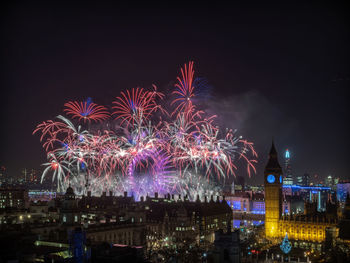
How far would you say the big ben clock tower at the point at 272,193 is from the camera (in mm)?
100694

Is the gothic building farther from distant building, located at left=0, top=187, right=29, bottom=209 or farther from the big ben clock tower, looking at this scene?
distant building, located at left=0, top=187, right=29, bottom=209

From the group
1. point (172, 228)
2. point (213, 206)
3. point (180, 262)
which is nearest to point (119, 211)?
point (172, 228)

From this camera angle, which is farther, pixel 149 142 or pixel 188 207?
pixel 188 207

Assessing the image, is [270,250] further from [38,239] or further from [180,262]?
[38,239]

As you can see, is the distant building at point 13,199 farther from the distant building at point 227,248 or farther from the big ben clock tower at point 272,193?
the distant building at point 227,248

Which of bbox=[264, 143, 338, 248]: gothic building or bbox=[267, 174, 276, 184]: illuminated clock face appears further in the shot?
bbox=[267, 174, 276, 184]: illuminated clock face

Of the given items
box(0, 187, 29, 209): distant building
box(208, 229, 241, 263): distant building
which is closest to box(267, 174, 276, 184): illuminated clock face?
box(0, 187, 29, 209): distant building

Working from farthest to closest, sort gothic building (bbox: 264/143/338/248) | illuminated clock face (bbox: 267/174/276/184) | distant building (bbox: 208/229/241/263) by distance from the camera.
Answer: illuminated clock face (bbox: 267/174/276/184), gothic building (bbox: 264/143/338/248), distant building (bbox: 208/229/241/263)

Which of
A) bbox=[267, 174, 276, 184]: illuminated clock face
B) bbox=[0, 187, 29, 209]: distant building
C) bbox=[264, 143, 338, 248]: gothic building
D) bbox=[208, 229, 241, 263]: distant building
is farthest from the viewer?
bbox=[0, 187, 29, 209]: distant building

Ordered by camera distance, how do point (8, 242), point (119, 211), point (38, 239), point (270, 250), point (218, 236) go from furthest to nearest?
point (119, 211) < point (270, 250) < point (38, 239) < point (8, 242) < point (218, 236)

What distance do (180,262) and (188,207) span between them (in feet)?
157

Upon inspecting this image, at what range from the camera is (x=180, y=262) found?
165 ft

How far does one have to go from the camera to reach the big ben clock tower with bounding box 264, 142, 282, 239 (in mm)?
100694

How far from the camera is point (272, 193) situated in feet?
349
